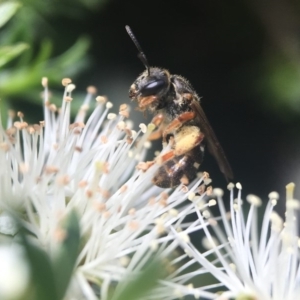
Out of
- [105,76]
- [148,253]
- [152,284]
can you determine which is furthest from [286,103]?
[152,284]

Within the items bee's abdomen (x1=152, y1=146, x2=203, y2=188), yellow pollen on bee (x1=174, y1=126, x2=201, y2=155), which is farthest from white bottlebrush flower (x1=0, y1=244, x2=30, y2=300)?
yellow pollen on bee (x1=174, y1=126, x2=201, y2=155)

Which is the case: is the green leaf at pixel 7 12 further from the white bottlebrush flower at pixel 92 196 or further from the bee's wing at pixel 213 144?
the bee's wing at pixel 213 144

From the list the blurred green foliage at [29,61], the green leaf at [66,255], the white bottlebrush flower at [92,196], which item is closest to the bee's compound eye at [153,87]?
the white bottlebrush flower at [92,196]

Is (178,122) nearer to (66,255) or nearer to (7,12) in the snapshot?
(7,12)

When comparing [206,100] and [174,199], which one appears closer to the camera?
[174,199]

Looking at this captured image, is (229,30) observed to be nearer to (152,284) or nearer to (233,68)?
(233,68)

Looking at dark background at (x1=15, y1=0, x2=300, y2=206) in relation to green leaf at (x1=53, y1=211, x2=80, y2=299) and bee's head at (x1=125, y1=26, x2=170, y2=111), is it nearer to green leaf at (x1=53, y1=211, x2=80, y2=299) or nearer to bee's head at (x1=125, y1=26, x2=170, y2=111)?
bee's head at (x1=125, y1=26, x2=170, y2=111)
